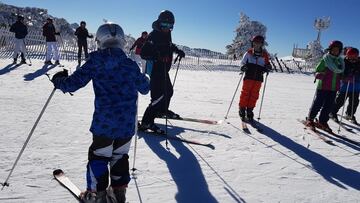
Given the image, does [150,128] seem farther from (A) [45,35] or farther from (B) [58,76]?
(A) [45,35]

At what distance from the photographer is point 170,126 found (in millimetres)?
7262

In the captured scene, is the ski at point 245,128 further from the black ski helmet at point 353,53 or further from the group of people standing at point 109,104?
the group of people standing at point 109,104

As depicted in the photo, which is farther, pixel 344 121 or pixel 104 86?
pixel 344 121

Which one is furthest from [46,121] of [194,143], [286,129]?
[286,129]

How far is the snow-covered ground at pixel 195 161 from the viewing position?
4062mm

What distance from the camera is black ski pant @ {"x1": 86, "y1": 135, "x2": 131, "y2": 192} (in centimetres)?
342

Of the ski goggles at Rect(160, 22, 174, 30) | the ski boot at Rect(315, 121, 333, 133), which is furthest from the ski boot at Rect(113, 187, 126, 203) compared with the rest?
the ski boot at Rect(315, 121, 333, 133)

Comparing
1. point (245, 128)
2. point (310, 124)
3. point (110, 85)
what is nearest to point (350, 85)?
point (310, 124)

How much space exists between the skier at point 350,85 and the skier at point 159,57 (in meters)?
4.14

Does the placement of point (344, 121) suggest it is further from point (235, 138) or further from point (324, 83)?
point (235, 138)

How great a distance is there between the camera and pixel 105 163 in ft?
11.3

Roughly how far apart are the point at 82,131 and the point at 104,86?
318cm

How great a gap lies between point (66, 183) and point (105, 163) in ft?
2.64

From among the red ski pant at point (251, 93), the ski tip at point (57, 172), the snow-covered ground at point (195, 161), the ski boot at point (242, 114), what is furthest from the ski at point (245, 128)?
the ski tip at point (57, 172)
